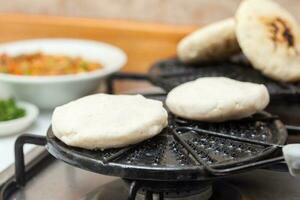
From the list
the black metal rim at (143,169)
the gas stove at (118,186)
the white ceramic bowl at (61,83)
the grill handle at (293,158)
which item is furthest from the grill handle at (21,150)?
the grill handle at (293,158)

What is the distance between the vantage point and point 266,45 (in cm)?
86

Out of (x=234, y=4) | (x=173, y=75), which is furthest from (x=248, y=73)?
(x=234, y=4)

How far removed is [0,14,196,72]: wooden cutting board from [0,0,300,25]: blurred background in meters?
0.02

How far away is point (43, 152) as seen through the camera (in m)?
0.85

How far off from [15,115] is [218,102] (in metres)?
0.42

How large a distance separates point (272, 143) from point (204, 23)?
545 millimetres

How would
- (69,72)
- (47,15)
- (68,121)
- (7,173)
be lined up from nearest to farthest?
(68,121)
(7,173)
(69,72)
(47,15)

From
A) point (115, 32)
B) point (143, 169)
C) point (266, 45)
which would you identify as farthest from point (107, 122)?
Answer: point (115, 32)

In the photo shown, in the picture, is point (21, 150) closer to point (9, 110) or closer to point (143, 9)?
point (9, 110)

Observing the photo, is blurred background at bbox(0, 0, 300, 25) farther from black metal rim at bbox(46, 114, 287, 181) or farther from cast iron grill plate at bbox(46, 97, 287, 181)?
black metal rim at bbox(46, 114, 287, 181)

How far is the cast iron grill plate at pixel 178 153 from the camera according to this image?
0.59 m

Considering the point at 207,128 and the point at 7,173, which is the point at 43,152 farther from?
the point at 207,128

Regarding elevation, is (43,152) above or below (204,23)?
below

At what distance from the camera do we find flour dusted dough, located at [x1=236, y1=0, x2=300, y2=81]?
866 mm
